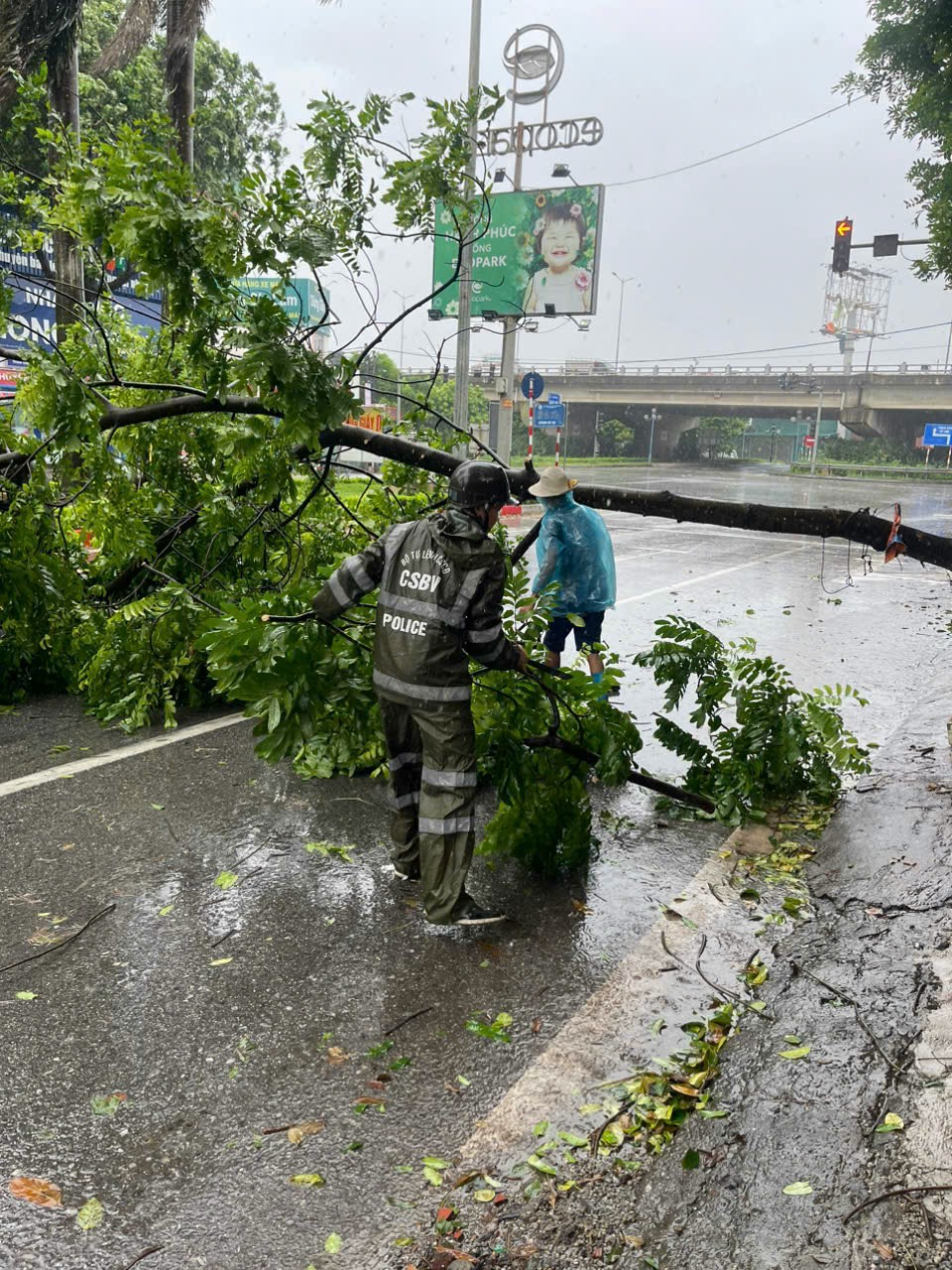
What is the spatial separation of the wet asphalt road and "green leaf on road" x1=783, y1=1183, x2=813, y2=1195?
2.88 ft

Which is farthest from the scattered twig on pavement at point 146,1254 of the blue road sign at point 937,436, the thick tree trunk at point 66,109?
the blue road sign at point 937,436

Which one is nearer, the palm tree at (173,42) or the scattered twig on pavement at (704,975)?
the scattered twig on pavement at (704,975)

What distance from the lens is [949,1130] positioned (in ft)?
9.02

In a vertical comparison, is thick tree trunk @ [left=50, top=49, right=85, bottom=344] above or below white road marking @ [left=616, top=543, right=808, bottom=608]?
above

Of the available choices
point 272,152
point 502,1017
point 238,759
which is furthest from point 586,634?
point 272,152

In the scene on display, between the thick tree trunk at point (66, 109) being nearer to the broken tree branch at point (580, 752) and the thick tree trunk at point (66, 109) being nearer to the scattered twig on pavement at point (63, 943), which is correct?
the scattered twig on pavement at point (63, 943)

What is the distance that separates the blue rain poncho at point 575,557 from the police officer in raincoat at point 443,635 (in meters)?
3.00

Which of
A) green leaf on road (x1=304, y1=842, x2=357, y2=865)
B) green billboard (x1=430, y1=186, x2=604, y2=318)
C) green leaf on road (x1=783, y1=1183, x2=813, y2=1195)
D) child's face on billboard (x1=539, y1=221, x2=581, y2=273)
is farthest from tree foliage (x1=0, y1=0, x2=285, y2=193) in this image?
green leaf on road (x1=783, y1=1183, x2=813, y2=1195)

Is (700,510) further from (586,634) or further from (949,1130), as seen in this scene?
(949,1130)

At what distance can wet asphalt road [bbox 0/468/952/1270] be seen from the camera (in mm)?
2566

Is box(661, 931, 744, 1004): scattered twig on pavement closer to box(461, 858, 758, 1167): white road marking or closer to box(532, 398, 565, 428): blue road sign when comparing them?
box(461, 858, 758, 1167): white road marking

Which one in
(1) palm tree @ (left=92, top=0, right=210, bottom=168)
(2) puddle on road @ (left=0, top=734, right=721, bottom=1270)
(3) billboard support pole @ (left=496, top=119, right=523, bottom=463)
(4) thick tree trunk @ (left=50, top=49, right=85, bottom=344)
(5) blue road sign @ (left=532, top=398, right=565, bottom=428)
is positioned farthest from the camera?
(5) blue road sign @ (left=532, top=398, right=565, bottom=428)

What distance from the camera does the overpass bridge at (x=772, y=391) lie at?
50312 mm

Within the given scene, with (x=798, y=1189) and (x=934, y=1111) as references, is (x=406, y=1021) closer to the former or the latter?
(x=798, y=1189)
